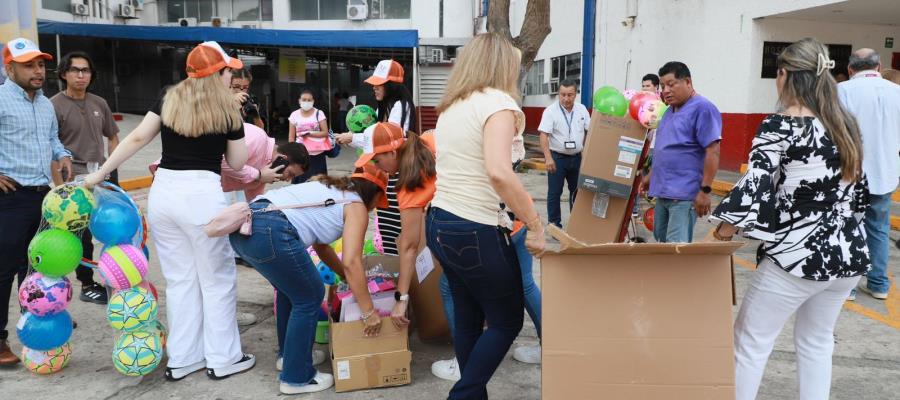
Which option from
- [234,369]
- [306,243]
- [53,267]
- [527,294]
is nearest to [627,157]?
[527,294]

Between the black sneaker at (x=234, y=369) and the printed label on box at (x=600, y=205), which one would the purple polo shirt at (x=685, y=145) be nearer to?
the printed label on box at (x=600, y=205)

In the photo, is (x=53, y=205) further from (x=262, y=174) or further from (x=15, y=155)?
(x=262, y=174)

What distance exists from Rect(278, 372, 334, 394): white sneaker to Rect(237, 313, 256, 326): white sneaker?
3.60 feet

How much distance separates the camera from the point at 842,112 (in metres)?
2.56

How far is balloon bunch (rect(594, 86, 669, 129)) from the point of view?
4.52 m

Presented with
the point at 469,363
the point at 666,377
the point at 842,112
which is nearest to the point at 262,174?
the point at 469,363

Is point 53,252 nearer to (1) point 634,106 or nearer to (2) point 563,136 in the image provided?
(1) point 634,106

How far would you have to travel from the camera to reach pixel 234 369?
3691mm

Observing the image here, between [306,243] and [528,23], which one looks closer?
[306,243]

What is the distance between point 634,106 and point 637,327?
7.93 feet

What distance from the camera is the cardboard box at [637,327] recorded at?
2.53m

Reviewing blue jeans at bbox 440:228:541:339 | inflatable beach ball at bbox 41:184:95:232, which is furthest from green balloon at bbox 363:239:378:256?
inflatable beach ball at bbox 41:184:95:232

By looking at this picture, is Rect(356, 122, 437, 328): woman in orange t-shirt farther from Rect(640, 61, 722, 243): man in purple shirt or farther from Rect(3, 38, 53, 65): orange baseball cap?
Rect(3, 38, 53, 65): orange baseball cap

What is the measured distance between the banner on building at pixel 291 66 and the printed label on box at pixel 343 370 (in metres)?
21.1
